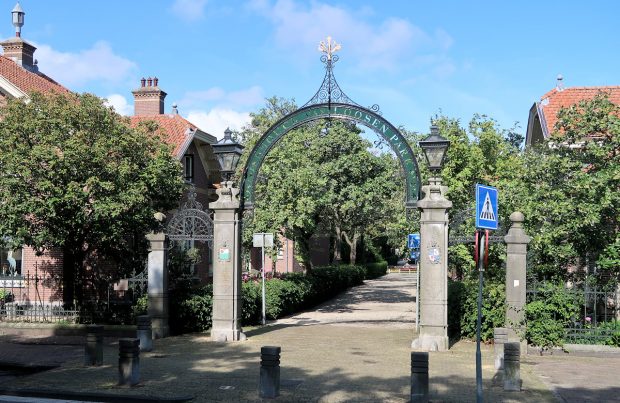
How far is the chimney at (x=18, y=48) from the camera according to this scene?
30828mm

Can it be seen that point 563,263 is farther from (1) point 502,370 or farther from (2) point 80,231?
(2) point 80,231

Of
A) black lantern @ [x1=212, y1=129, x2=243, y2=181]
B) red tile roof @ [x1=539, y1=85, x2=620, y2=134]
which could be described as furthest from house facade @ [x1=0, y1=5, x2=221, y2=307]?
red tile roof @ [x1=539, y1=85, x2=620, y2=134]

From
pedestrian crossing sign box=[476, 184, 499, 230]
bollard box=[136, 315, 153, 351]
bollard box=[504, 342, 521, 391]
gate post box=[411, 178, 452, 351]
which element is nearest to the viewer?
pedestrian crossing sign box=[476, 184, 499, 230]

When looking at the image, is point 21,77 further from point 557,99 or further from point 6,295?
point 557,99

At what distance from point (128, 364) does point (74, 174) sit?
28.7ft

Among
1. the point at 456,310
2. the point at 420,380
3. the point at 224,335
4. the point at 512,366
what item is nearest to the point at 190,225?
the point at 224,335

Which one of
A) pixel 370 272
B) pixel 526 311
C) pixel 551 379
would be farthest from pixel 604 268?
pixel 370 272

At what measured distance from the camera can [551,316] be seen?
597 inches

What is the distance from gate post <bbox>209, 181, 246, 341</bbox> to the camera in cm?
1714

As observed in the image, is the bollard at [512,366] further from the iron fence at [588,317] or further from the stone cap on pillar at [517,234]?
the iron fence at [588,317]

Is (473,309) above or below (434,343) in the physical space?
above

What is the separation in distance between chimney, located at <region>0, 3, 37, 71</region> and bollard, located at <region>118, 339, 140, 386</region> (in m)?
23.7

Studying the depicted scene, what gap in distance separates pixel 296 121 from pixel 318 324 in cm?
710

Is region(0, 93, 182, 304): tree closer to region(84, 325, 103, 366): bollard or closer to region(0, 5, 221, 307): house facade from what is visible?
region(0, 5, 221, 307): house facade
